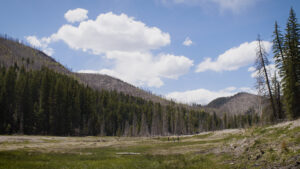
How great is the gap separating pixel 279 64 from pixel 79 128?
101 m

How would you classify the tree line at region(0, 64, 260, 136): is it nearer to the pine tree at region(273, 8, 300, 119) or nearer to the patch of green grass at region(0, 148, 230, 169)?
the pine tree at region(273, 8, 300, 119)

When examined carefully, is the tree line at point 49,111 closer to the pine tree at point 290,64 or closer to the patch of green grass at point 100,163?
the pine tree at point 290,64

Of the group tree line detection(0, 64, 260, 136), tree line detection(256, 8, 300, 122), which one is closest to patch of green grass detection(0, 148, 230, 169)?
tree line detection(256, 8, 300, 122)

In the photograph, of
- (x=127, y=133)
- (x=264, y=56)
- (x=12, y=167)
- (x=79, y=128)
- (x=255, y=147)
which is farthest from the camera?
(x=127, y=133)

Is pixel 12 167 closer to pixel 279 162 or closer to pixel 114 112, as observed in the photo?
pixel 279 162

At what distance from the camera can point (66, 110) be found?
102 meters

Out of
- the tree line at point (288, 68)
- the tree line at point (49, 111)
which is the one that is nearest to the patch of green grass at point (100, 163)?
the tree line at point (288, 68)

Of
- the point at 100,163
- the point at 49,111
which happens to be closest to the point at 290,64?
the point at 100,163

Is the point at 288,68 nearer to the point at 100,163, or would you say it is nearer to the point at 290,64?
the point at 290,64

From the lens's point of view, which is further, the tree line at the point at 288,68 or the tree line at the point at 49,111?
the tree line at the point at 49,111

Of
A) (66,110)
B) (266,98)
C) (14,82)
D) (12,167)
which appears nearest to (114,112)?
(66,110)

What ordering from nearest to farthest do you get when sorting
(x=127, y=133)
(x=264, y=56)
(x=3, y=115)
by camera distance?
1. (x=264, y=56)
2. (x=3, y=115)
3. (x=127, y=133)

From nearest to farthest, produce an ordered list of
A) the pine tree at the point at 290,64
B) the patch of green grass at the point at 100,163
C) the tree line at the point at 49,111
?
the patch of green grass at the point at 100,163 → the pine tree at the point at 290,64 → the tree line at the point at 49,111

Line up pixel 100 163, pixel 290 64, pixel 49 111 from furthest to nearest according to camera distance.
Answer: pixel 49 111 → pixel 290 64 → pixel 100 163
